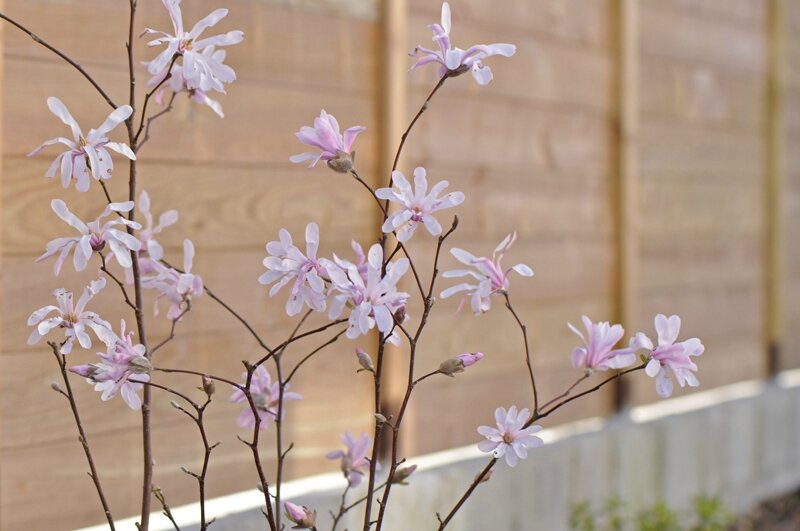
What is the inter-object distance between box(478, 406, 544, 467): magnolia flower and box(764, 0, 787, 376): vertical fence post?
111 inches

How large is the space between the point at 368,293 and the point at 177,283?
0.31 metres

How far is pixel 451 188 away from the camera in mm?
2492

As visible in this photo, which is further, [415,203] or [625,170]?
[625,170]

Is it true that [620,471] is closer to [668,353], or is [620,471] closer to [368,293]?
[668,353]

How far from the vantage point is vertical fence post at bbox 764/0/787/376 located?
3828mm

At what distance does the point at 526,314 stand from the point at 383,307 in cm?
168

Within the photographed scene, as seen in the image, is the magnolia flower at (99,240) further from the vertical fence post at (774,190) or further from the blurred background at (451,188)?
the vertical fence post at (774,190)

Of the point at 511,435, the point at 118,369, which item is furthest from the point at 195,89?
the point at 511,435

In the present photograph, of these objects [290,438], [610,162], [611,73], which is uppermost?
[611,73]

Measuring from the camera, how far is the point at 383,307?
3.69ft

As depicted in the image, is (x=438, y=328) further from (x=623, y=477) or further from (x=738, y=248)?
(x=738, y=248)

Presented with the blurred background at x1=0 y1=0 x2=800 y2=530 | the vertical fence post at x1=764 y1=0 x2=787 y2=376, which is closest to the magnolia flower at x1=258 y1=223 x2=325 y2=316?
the blurred background at x1=0 y1=0 x2=800 y2=530

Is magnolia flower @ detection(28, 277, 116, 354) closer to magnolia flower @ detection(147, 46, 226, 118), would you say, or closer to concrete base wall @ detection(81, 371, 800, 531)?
magnolia flower @ detection(147, 46, 226, 118)

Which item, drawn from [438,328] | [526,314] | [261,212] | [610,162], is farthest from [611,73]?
[261,212]
